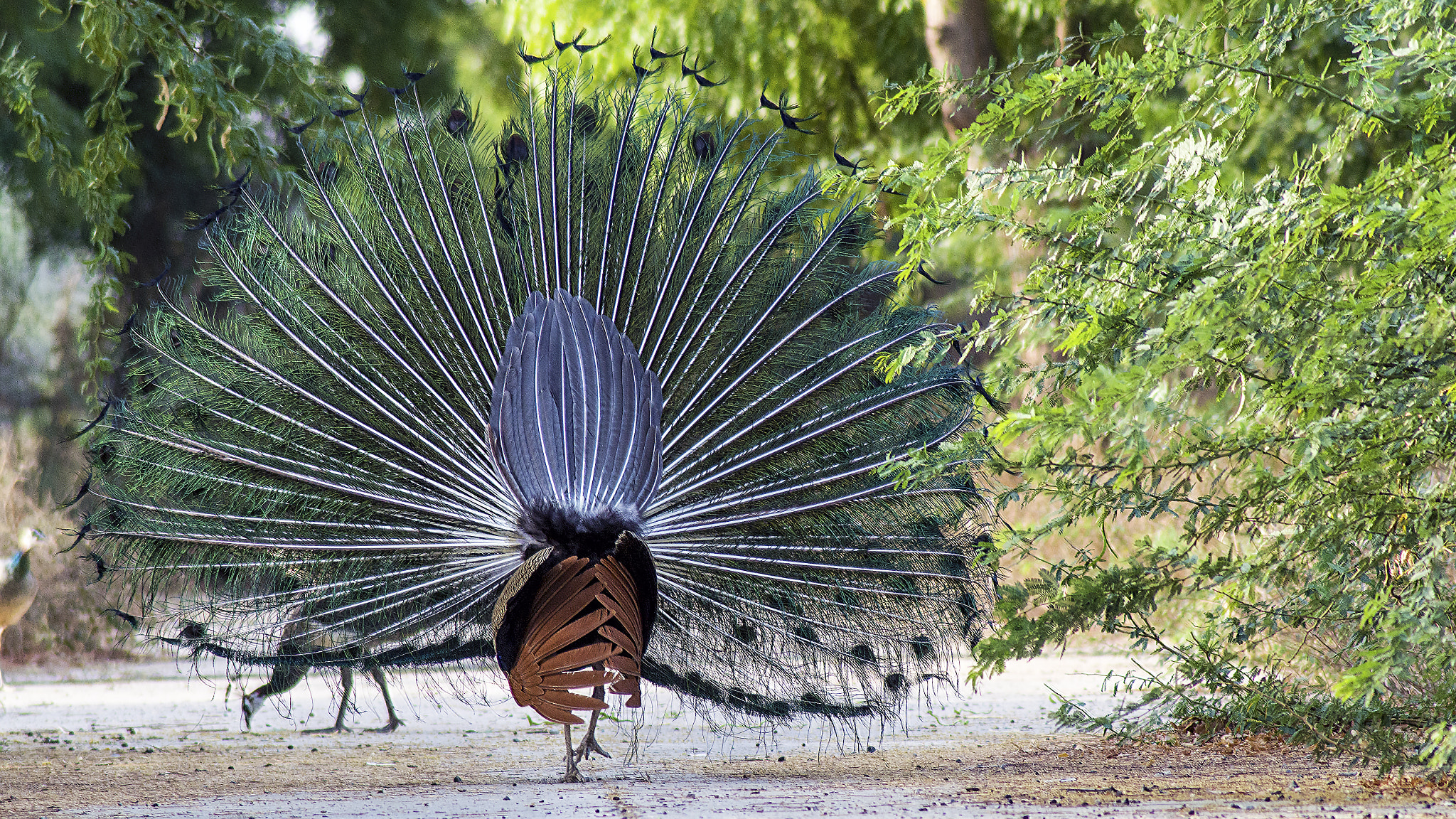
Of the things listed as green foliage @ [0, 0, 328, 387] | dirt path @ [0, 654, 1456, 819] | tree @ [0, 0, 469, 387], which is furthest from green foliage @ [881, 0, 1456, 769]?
tree @ [0, 0, 469, 387]

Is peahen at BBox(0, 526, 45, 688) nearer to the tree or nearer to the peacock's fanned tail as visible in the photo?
the tree

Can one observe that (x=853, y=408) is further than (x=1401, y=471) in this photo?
Yes

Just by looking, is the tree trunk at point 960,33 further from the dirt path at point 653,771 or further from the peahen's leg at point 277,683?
the peahen's leg at point 277,683

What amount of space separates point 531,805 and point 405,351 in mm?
2184

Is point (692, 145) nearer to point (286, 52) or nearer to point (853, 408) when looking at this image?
point (853, 408)

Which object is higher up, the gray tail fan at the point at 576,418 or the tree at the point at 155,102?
the tree at the point at 155,102

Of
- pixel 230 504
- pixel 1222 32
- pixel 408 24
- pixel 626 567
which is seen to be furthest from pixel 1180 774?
pixel 408 24

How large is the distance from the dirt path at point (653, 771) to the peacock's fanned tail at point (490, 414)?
1.75 feet

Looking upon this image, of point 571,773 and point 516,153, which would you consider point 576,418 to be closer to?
point 516,153

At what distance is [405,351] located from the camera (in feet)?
20.2

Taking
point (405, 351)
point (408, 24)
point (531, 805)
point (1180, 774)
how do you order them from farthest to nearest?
point (408, 24) → point (405, 351) → point (1180, 774) → point (531, 805)

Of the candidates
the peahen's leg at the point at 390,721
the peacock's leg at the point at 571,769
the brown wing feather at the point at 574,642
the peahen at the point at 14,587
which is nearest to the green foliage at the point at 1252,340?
the brown wing feather at the point at 574,642

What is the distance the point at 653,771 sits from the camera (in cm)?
616

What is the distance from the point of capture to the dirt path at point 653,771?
4945 millimetres
